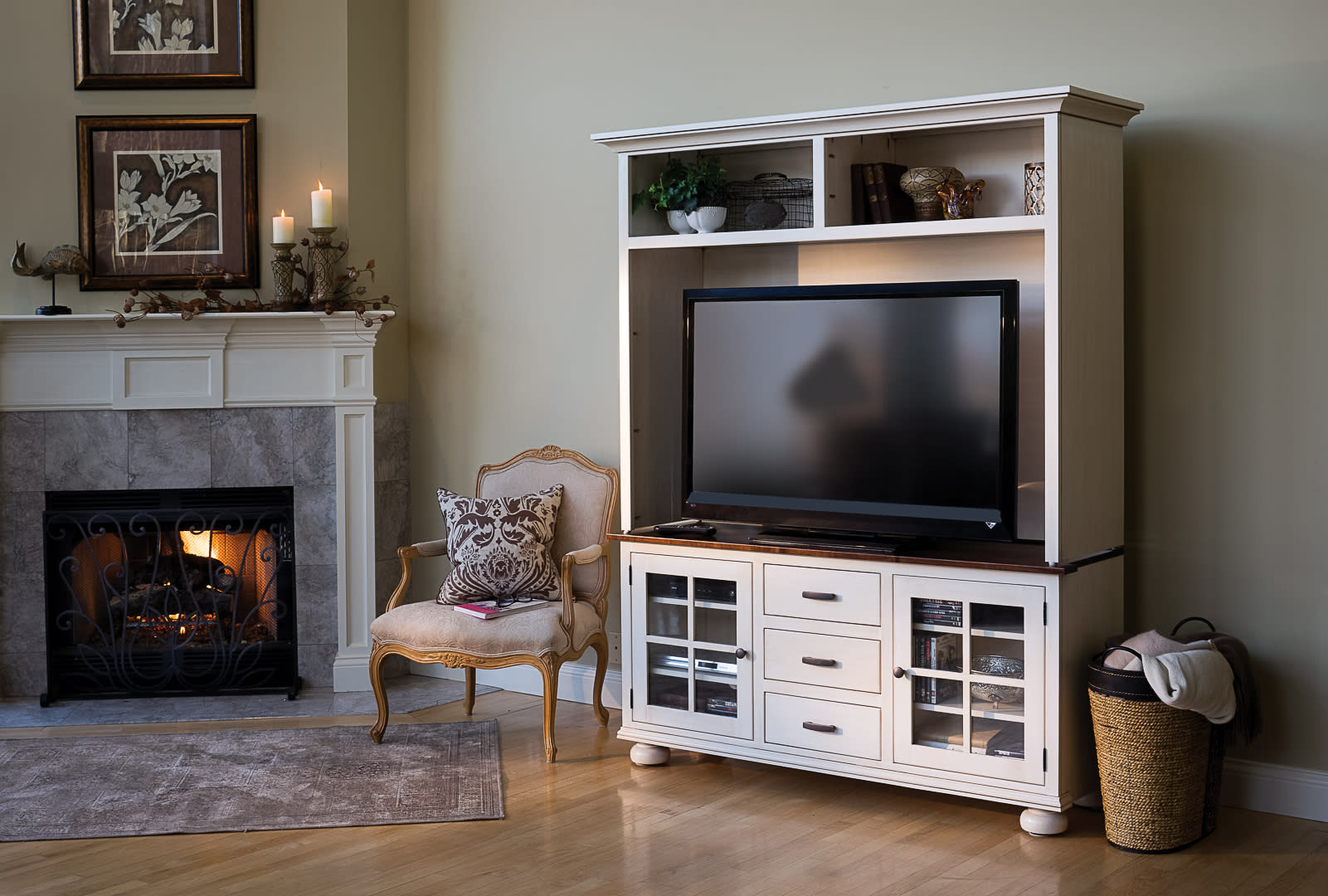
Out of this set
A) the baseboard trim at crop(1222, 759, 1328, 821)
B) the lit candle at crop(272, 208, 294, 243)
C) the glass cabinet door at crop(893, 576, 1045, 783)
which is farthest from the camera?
the lit candle at crop(272, 208, 294, 243)

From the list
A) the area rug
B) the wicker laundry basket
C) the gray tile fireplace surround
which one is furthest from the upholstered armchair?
the wicker laundry basket

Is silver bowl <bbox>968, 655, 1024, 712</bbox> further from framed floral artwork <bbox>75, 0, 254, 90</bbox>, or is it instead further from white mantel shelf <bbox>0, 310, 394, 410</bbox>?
framed floral artwork <bbox>75, 0, 254, 90</bbox>

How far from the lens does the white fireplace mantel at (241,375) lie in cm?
483

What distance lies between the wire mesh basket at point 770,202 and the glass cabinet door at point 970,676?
118cm

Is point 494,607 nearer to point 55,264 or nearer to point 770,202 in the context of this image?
point 770,202

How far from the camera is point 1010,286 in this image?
11.3 feet

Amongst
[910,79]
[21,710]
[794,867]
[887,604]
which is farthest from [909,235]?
[21,710]

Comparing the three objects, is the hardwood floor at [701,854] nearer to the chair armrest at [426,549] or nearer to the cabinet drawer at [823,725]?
the cabinet drawer at [823,725]

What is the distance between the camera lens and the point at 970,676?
3.39 m

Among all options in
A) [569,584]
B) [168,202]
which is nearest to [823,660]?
[569,584]

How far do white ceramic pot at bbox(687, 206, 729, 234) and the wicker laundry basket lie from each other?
1.69 m

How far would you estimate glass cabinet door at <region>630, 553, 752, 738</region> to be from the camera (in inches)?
150

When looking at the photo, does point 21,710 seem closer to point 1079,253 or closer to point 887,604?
point 887,604

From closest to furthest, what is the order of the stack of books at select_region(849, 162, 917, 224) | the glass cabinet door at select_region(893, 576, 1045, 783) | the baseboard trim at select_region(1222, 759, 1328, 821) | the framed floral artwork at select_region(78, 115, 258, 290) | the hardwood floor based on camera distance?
1. the hardwood floor
2. the glass cabinet door at select_region(893, 576, 1045, 783)
3. the baseboard trim at select_region(1222, 759, 1328, 821)
4. the stack of books at select_region(849, 162, 917, 224)
5. the framed floral artwork at select_region(78, 115, 258, 290)
